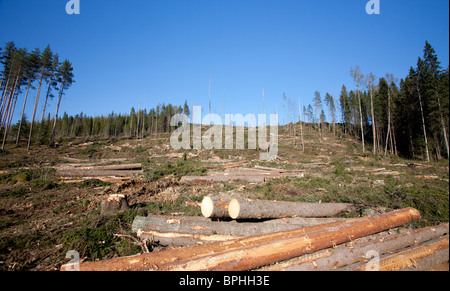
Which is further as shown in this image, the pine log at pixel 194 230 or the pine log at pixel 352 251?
the pine log at pixel 194 230

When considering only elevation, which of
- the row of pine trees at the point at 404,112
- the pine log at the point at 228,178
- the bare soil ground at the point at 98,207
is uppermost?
the row of pine trees at the point at 404,112

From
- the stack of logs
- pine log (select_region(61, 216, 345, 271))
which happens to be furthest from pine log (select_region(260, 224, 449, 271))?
pine log (select_region(61, 216, 345, 271))

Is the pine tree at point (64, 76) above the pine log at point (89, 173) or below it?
above

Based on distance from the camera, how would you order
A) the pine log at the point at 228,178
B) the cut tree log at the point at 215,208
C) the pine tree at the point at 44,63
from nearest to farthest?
the cut tree log at the point at 215,208, the pine log at the point at 228,178, the pine tree at the point at 44,63

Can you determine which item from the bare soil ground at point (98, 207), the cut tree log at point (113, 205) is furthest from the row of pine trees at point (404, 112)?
the cut tree log at point (113, 205)

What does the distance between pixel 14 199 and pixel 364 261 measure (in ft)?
40.9

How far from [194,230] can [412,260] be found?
413 centimetres

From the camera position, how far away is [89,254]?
4238 mm

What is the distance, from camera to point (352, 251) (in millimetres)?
3500

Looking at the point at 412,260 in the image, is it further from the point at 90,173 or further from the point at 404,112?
the point at 404,112

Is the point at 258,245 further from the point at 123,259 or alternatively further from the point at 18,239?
the point at 18,239

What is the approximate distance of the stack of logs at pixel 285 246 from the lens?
10.4 feet

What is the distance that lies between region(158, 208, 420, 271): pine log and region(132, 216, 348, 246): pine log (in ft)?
3.41

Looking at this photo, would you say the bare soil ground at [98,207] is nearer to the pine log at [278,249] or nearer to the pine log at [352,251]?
the pine log at [352,251]
